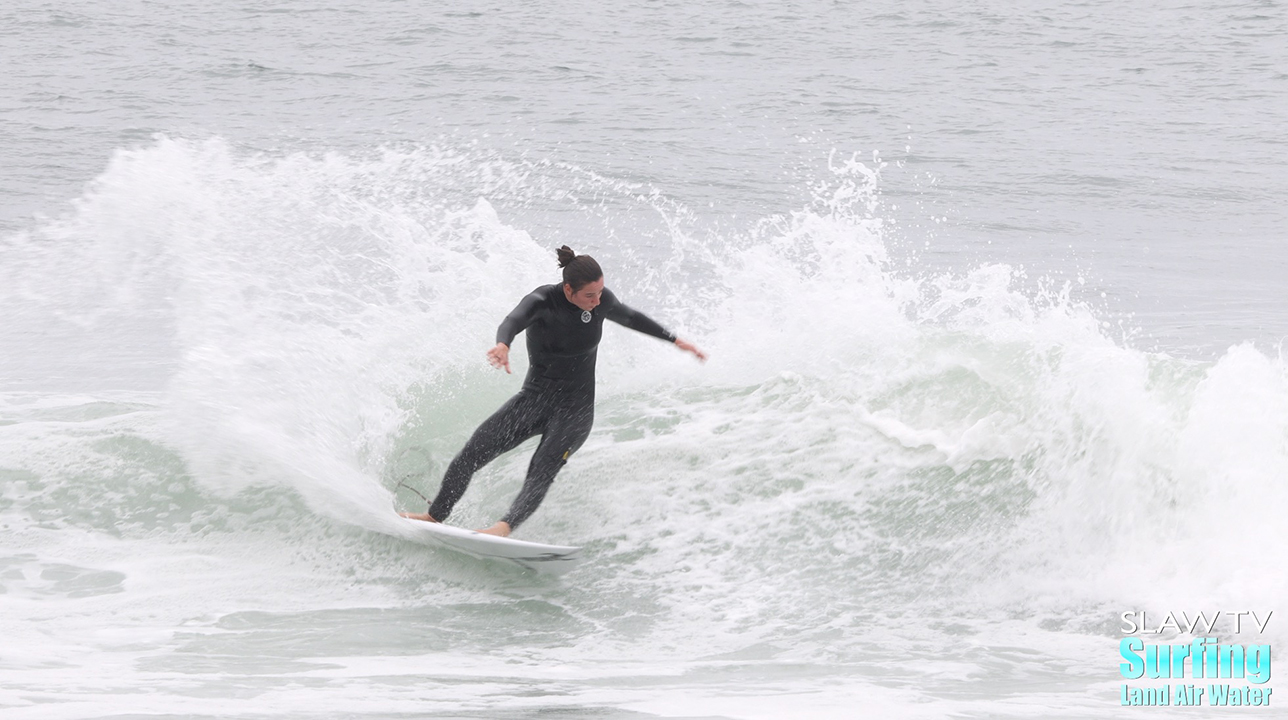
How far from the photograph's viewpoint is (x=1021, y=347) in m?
9.05

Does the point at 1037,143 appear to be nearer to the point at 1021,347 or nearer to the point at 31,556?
the point at 1021,347

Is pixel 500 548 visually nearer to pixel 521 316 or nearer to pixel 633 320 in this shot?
pixel 521 316

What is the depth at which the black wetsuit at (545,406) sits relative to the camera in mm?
7051

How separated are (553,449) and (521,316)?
78cm

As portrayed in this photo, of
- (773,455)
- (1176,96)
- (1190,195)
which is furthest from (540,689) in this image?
(1176,96)

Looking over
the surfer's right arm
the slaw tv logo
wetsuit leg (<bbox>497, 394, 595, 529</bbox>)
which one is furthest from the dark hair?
the slaw tv logo

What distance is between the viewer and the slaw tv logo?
18.4 feet

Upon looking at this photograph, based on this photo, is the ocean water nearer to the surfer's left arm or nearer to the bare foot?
the bare foot

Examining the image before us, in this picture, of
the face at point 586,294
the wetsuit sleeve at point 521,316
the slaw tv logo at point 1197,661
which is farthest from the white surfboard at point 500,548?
the slaw tv logo at point 1197,661

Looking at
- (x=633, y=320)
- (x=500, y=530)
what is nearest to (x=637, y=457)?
(x=633, y=320)

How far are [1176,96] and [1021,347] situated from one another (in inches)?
800

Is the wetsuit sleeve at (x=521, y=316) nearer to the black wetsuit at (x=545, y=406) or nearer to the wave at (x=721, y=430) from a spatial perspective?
the black wetsuit at (x=545, y=406)

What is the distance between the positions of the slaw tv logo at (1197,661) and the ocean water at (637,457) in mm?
67

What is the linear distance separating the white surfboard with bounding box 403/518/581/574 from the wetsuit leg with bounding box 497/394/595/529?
0.18m
